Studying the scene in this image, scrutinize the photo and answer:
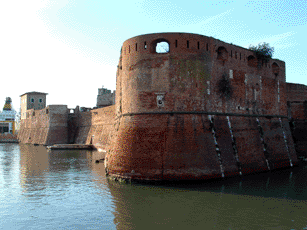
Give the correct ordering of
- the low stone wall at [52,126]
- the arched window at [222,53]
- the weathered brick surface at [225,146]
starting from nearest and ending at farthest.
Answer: the weathered brick surface at [225,146] → the arched window at [222,53] → the low stone wall at [52,126]

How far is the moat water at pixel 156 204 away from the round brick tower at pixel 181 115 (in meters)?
0.96

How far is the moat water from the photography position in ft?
30.4

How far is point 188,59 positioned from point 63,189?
9.12 meters

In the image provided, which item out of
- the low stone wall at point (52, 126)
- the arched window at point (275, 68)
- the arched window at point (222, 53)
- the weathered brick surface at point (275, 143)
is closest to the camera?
the arched window at point (222, 53)

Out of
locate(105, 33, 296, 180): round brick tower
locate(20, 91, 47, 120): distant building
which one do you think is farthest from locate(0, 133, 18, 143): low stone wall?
locate(105, 33, 296, 180): round brick tower

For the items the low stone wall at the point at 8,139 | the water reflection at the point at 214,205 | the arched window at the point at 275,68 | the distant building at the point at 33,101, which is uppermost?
the distant building at the point at 33,101

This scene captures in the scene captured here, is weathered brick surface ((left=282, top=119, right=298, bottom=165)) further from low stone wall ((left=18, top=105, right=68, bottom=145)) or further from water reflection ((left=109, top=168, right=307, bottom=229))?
low stone wall ((left=18, top=105, right=68, bottom=145))

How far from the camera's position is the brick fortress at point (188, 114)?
13656 millimetres

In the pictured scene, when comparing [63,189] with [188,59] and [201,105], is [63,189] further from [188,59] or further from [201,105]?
[188,59]

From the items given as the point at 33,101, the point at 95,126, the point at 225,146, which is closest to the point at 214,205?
the point at 225,146

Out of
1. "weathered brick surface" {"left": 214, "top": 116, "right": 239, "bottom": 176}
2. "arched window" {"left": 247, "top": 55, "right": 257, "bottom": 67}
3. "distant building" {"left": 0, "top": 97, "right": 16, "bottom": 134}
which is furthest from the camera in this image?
"distant building" {"left": 0, "top": 97, "right": 16, "bottom": 134}

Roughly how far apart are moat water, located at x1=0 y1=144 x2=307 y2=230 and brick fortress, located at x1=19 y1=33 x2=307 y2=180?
0.92 metres

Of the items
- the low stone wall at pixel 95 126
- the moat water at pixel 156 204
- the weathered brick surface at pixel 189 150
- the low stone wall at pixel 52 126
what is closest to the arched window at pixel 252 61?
the weathered brick surface at pixel 189 150

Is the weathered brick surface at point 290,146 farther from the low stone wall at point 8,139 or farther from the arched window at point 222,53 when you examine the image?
the low stone wall at point 8,139
